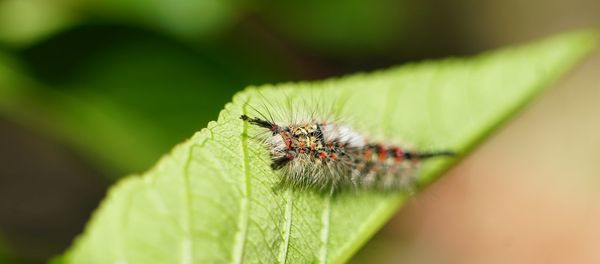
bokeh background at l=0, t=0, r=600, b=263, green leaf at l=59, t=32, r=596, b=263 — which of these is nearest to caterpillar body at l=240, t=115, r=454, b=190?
green leaf at l=59, t=32, r=596, b=263

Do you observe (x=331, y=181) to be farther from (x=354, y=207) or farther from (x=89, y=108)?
(x=89, y=108)

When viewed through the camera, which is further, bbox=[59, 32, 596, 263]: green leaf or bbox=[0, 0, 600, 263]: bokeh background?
bbox=[0, 0, 600, 263]: bokeh background

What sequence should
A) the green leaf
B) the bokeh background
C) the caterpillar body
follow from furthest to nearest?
the bokeh background
the caterpillar body
the green leaf

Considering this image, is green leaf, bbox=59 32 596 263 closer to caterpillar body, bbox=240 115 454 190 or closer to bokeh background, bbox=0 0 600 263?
caterpillar body, bbox=240 115 454 190

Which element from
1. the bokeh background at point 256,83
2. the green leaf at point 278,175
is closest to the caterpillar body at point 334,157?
the green leaf at point 278,175

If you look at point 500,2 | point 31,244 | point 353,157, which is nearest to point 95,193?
point 31,244

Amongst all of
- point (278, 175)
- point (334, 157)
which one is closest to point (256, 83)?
point (334, 157)
